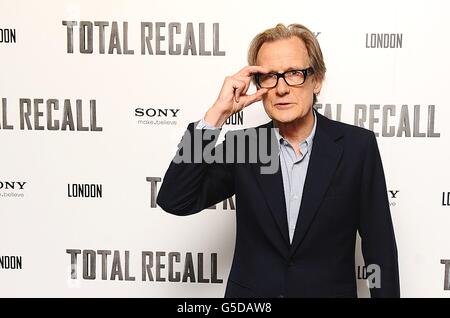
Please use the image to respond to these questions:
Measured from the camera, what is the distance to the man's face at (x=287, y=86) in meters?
1.32

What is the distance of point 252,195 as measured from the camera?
135 cm

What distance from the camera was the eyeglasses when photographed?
1339 millimetres

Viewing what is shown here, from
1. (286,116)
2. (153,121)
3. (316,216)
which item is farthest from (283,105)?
(153,121)

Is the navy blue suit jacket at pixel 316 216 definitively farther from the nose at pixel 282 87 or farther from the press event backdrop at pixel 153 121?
the press event backdrop at pixel 153 121

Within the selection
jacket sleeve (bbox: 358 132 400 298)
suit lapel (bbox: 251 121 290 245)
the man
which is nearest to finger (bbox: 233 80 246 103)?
the man

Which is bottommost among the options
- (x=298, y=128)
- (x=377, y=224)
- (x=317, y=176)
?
(x=377, y=224)

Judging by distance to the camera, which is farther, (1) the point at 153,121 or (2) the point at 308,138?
(1) the point at 153,121

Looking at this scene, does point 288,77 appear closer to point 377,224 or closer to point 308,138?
point 308,138

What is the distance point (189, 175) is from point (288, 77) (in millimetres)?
337

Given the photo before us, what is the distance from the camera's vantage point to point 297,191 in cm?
133

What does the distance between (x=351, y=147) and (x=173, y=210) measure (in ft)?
1.48
